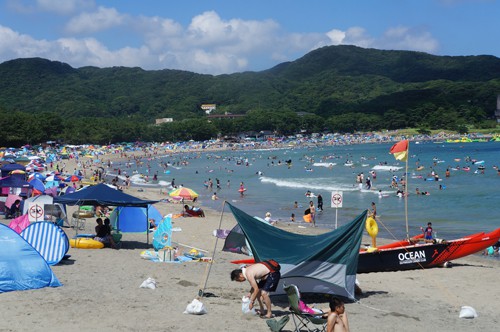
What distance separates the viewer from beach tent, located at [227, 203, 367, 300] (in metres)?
9.92

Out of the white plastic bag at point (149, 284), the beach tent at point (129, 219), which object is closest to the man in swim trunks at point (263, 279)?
the white plastic bag at point (149, 284)

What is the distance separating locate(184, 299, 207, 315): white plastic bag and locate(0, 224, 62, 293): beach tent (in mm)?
2782

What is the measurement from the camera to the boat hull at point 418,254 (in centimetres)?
1347

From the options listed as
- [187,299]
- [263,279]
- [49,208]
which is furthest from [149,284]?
[49,208]

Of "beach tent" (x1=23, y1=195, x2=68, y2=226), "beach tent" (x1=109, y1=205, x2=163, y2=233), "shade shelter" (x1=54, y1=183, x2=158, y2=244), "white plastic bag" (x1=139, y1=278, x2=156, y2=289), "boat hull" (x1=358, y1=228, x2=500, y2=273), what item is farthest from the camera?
"beach tent" (x1=23, y1=195, x2=68, y2=226)

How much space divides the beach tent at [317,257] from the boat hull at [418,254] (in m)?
3.31

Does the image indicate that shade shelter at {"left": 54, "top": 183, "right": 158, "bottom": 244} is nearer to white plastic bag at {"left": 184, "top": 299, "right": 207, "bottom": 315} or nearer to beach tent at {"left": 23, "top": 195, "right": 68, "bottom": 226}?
beach tent at {"left": 23, "top": 195, "right": 68, "bottom": 226}

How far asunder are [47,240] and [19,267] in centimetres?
222

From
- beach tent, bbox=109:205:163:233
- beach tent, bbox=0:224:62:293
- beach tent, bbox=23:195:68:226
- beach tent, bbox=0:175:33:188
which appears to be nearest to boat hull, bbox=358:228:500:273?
beach tent, bbox=109:205:163:233

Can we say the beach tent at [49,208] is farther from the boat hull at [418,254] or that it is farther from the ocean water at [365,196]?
the boat hull at [418,254]

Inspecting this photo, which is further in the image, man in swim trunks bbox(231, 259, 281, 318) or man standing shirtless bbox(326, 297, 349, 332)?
man in swim trunks bbox(231, 259, 281, 318)

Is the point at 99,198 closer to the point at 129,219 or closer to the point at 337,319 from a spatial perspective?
the point at 129,219

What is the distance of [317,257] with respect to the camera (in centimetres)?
995

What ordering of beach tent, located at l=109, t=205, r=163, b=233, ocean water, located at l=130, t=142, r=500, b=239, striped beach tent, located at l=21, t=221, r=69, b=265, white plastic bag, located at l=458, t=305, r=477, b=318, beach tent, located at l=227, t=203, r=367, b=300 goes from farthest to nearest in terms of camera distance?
ocean water, located at l=130, t=142, r=500, b=239
beach tent, located at l=109, t=205, r=163, b=233
striped beach tent, located at l=21, t=221, r=69, b=265
beach tent, located at l=227, t=203, r=367, b=300
white plastic bag, located at l=458, t=305, r=477, b=318
